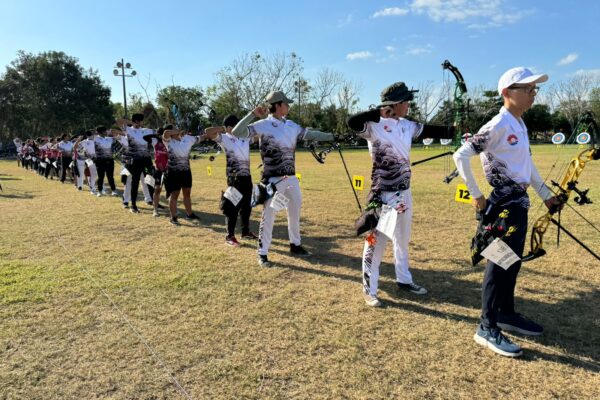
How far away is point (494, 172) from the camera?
323 centimetres

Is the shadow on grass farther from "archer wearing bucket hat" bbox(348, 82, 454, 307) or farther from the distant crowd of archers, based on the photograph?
"archer wearing bucket hat" bbox(348, 82, 454, 307)

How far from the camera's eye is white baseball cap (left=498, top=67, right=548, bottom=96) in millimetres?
2984

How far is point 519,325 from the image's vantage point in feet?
11.7

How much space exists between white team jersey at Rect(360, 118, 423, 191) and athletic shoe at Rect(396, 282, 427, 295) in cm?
119

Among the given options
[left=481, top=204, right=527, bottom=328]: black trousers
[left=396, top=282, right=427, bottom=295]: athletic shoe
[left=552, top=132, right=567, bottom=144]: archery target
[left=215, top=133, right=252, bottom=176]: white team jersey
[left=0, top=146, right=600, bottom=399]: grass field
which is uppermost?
[left=552, top=132, right=567, bottom=144]: archery target

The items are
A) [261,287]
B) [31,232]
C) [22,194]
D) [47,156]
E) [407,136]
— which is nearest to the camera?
[407,136]

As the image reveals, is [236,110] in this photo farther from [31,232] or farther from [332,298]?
[332,298]

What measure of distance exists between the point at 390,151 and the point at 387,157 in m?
0.07

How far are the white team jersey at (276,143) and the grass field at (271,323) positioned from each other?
1.36 metres

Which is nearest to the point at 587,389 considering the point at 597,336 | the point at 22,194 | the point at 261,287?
the point at 597,336

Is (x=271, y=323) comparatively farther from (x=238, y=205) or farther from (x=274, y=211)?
(x=238, y=205)

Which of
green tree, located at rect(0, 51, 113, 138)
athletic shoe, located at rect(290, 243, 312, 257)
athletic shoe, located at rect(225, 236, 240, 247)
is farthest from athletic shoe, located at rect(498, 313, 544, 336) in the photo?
green tree, located at rect(0, 51, 113, 138)

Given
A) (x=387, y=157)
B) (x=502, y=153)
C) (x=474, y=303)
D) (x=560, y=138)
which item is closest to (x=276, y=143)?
(x=387, y=157)

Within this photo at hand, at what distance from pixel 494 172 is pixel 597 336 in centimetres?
175
